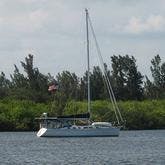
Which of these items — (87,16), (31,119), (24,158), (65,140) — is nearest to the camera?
(24,158)

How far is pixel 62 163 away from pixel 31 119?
85.3 meters

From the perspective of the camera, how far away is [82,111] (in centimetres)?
14988

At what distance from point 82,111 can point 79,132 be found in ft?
126

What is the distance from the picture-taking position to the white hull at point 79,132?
4387 inches

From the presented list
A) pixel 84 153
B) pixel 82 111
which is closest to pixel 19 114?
pixel 82 111

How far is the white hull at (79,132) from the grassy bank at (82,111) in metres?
28.4

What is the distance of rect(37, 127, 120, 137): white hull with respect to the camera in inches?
4387

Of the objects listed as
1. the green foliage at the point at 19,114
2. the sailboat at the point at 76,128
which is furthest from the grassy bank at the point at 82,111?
the sailboat at the point at 76,128

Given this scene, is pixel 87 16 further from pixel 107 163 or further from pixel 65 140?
pixel 107 163

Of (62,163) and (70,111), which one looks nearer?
(62,163)

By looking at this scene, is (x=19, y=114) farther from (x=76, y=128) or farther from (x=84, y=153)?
(x=84, y=153)

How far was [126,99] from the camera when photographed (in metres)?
195

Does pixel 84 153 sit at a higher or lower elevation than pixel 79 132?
lower

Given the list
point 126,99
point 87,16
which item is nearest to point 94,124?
point 87,16
